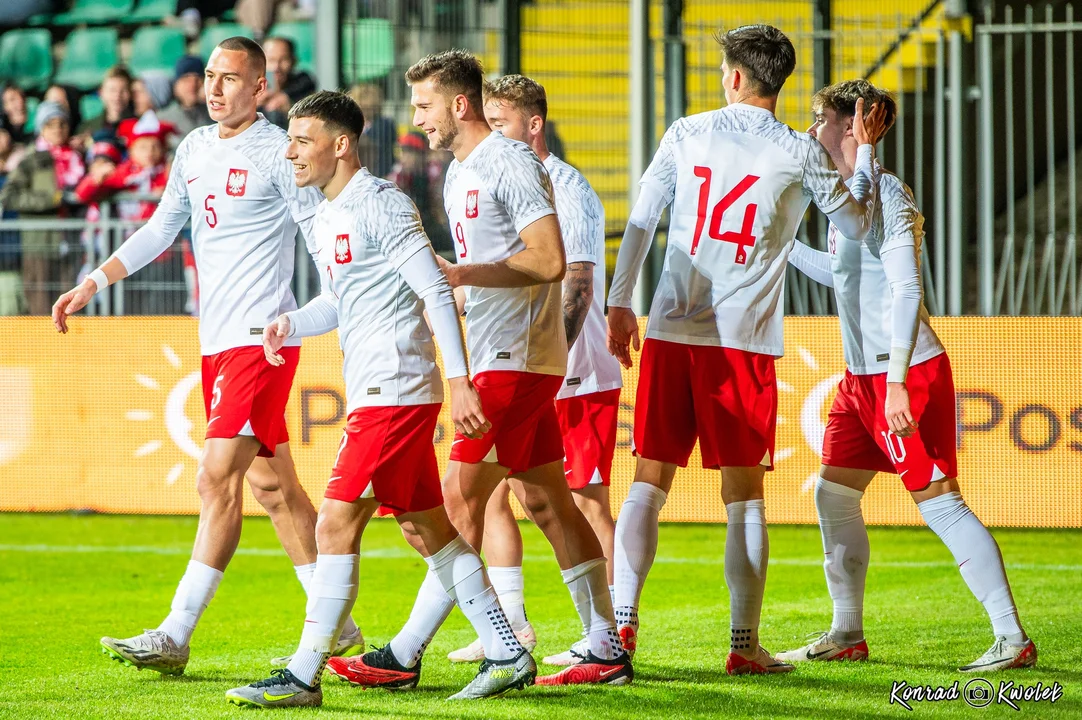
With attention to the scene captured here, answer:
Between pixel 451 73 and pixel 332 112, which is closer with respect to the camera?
pixel 332 112

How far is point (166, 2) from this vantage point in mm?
16281

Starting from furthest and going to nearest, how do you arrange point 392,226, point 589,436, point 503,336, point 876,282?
point 589,436 → point 876,282 → point 503,336 → point 392,226

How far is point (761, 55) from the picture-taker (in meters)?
4.48

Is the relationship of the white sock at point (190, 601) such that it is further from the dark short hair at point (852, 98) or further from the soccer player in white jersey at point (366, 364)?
the dark short hair at point (852, 98)

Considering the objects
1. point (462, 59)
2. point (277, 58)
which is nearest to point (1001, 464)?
point (462, 59)

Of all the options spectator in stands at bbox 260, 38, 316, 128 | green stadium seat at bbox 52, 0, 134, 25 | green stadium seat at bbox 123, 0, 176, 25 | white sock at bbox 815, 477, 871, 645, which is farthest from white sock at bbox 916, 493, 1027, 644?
green stadium seat at bbox 52, 0, 134, 25

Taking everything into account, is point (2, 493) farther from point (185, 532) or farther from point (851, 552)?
point (851, 552)

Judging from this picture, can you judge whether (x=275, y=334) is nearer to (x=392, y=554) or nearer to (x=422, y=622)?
(x=422, y=622)

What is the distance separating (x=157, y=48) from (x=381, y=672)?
1280cm

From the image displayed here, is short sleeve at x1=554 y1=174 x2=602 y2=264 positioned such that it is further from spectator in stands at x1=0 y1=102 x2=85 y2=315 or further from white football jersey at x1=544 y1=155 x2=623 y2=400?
spectator in stands at x1=0 y1=102 x2=85 y2=315

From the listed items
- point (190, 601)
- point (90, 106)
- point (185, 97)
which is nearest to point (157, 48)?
point (90, 106)

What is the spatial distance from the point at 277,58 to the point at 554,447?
8832 mm

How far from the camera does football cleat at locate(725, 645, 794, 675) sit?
14.9 feet

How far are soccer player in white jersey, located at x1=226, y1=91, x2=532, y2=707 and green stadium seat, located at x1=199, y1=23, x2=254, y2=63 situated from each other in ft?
37.0
